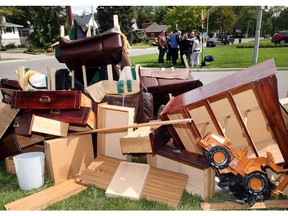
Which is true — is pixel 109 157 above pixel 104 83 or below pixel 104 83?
below

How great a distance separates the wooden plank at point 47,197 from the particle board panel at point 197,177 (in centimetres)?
96

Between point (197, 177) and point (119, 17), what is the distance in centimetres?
3981

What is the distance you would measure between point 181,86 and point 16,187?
97.6 inches

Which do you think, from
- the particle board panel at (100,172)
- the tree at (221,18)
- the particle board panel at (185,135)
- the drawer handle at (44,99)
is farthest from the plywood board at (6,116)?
the tree at (221,18)

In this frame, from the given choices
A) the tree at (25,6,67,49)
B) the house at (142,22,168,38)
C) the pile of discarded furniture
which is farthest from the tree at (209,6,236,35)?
the pile of discarded furniture

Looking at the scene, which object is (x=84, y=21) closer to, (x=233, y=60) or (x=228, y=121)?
(x=233, y=60)

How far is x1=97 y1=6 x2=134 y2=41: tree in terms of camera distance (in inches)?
1501

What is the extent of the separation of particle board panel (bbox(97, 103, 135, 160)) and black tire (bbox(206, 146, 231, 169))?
1052 mm

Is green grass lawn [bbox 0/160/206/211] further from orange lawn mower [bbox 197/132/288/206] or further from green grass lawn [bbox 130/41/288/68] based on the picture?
green grass lawn [bbox 130/41/288/68]

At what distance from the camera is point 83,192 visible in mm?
2869

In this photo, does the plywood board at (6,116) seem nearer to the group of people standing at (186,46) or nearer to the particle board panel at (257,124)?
the particle board panel at (257,124)

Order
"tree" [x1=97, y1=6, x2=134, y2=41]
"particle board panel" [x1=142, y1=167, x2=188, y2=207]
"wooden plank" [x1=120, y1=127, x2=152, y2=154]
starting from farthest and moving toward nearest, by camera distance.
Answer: "tree" [x1=97, y1=6, x2=134, y2=41] → "wooden plank" [x1=120, y1=127, x2=152, y2=154] → "particle board panel" [x1=142, y1=167, x2=188, y2=207]
